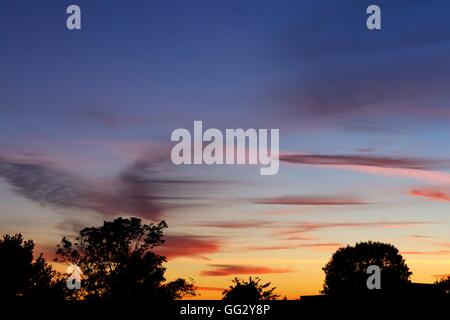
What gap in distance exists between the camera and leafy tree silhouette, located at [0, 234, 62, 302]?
3145 inches

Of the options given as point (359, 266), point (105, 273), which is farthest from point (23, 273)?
point (359, 266)

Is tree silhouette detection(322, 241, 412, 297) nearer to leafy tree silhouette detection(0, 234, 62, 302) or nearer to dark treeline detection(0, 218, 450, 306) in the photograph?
dark treeline detection(0, 218, 450, 306)

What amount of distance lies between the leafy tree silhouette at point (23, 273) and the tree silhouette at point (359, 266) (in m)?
36.9

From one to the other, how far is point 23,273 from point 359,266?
43.5 m

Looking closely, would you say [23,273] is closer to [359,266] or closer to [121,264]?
[121,264]

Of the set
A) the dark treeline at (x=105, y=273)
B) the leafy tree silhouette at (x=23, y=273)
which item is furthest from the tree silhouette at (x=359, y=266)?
the leafy tree silhouette at (x=23, y=273)

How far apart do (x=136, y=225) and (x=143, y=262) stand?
14.6ft

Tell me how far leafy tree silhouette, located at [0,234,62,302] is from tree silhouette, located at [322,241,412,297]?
36.9m
